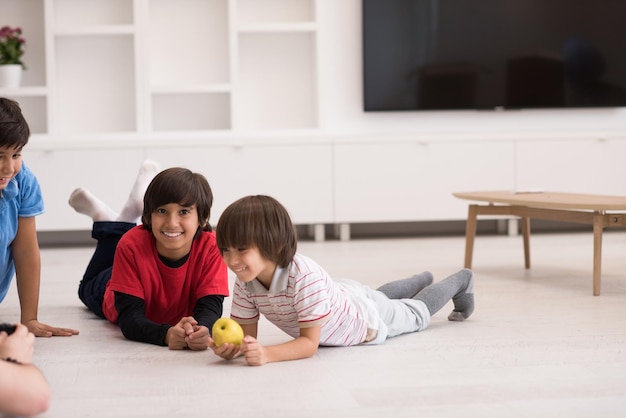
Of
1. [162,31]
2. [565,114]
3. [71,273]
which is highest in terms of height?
[162,31]

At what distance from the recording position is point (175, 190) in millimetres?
2068

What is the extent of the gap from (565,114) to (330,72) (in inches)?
55.6

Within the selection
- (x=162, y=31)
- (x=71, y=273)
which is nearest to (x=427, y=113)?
(x=162, y=31)

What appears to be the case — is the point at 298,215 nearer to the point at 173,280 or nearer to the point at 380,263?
the point at 380,263

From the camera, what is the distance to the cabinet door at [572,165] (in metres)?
4.87

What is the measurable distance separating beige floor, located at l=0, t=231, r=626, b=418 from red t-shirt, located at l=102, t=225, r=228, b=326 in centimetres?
13

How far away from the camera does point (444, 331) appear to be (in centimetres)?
221

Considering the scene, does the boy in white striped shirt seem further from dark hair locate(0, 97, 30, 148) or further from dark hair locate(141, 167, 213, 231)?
dark hair locate(0, 97, 30, 148)

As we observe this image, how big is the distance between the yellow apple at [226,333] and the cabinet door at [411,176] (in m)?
2.99

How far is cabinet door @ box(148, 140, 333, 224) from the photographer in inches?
184

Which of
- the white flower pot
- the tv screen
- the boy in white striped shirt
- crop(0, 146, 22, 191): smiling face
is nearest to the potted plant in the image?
the white flower pot

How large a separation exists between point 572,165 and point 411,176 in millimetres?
903

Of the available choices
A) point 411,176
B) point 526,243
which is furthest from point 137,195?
point 411,176

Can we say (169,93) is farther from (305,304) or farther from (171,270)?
(305,304)
